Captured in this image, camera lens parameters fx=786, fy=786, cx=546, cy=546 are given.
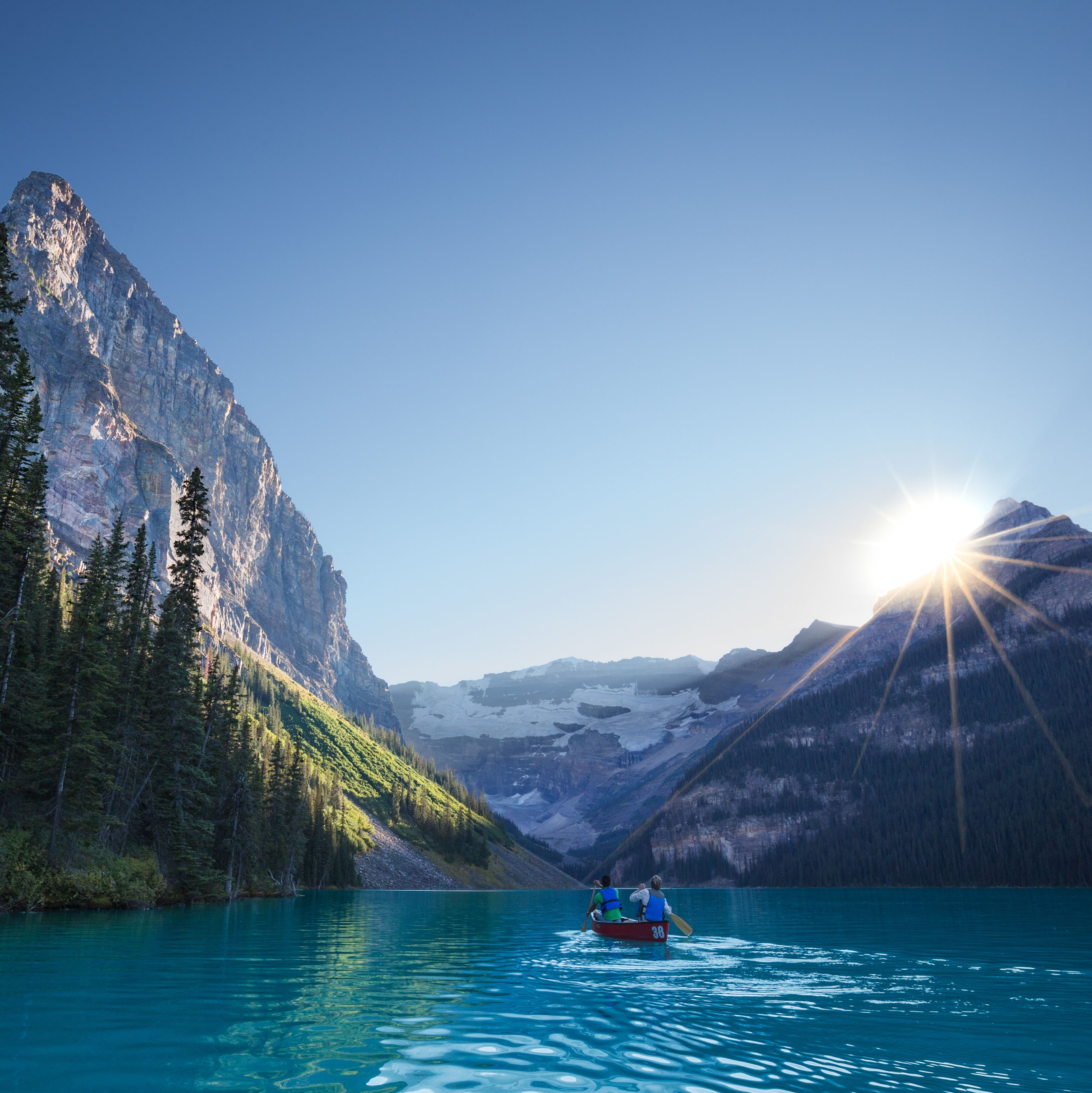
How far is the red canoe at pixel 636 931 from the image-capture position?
116 feet

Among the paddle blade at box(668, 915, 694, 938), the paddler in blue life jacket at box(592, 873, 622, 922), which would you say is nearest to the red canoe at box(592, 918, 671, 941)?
the paddler in blue life jacket at box(592, 873, 622, 922)

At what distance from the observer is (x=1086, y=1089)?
12852 mm

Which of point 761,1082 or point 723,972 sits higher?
point 761,1082

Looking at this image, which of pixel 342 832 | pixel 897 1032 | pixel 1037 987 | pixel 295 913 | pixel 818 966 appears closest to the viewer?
pixel 897 1032

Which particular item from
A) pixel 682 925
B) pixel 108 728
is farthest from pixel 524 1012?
pixel 108 728

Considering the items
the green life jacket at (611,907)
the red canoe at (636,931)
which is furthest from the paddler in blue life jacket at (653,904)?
the green life jacket at (611,907)

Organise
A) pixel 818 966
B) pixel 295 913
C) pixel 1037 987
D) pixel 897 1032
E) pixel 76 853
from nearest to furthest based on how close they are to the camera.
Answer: pixel 897 1032
pixel 1037 987
pixel 818 966
pixel 76 853
pixel 295 913

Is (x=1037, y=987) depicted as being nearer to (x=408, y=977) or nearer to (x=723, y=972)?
(x=723, y=972)

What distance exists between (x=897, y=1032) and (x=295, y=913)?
54105 millimetres

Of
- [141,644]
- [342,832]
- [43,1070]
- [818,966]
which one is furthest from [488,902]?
[43,1070]

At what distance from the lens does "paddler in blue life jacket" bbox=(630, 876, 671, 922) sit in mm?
37312

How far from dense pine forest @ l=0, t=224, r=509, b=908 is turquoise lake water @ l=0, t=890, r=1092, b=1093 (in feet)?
24.4

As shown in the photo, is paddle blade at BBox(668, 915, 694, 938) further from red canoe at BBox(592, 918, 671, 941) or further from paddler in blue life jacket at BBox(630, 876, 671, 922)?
red canoe at BBox(592, 918, 671, 941)

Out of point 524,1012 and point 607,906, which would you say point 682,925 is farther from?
point 524,1012
